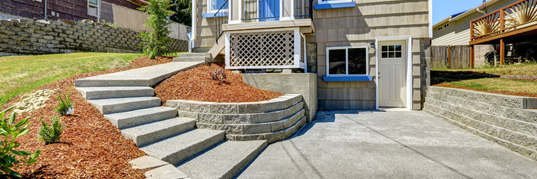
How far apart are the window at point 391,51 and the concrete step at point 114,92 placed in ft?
19.7

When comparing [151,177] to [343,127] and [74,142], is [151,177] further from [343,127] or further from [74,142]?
[343,127]

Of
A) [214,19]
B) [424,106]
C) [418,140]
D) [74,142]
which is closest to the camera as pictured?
[74,142]

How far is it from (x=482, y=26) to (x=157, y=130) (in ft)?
39.3

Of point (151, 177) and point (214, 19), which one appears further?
point (214, 19)

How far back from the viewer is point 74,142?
258 cm

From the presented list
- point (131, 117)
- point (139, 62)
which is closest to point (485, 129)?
point (131, 117)

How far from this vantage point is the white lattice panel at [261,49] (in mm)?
6141

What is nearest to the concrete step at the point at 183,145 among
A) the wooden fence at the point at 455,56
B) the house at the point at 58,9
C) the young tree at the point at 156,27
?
the young tree at the point at 156,27

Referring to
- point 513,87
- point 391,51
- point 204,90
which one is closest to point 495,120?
point 513,87

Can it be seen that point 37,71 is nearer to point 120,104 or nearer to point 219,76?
point 120,104

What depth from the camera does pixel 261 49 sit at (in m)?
6.29

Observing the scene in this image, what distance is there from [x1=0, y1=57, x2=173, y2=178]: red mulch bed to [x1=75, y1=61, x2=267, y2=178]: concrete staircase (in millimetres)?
131

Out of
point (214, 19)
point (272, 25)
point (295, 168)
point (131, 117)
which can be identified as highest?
point (214, 19)

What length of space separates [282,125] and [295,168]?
1.20 meters
